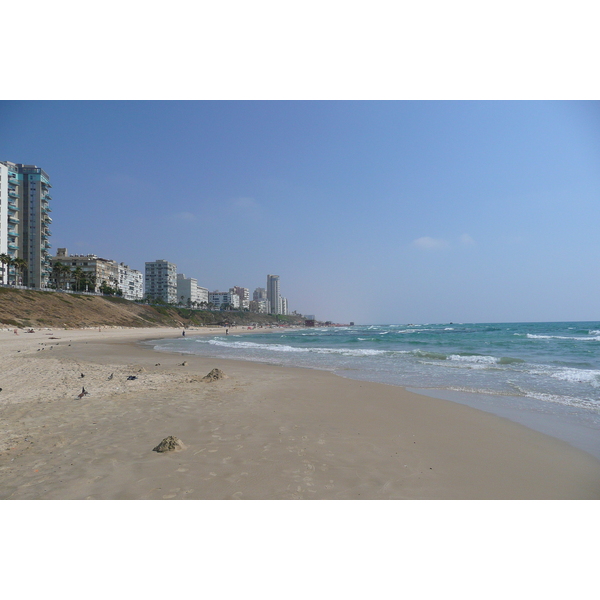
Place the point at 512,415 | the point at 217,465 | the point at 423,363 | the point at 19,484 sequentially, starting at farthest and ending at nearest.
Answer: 1. the point at 423,363
2. the point at 512,415
3. the point at 217,465
4. the point at 19,484

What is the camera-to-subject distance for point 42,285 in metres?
80.9

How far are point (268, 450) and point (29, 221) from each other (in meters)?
97.0

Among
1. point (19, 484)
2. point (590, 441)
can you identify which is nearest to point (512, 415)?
point (590, 441)

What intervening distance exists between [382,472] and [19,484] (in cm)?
469

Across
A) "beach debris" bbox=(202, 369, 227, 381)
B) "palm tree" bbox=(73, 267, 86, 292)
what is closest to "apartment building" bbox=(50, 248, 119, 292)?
"palm tree" bbox=(73, 267, 86, 292)

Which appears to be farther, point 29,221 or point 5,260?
point 29,221

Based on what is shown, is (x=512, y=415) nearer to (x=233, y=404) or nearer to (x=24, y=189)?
(x=233, y=404)

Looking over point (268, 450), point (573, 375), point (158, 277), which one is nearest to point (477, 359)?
point (573, 375)

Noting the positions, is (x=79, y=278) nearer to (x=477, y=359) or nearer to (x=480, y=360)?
(x=477, y=359)

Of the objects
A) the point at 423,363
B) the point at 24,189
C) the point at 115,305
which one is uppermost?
the point at 24,189

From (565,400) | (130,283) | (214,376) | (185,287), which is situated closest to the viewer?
(565,400)

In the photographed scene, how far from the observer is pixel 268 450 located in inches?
225

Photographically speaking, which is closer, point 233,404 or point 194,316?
point 233,404

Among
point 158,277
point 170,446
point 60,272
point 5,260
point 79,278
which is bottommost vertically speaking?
point 170,446
